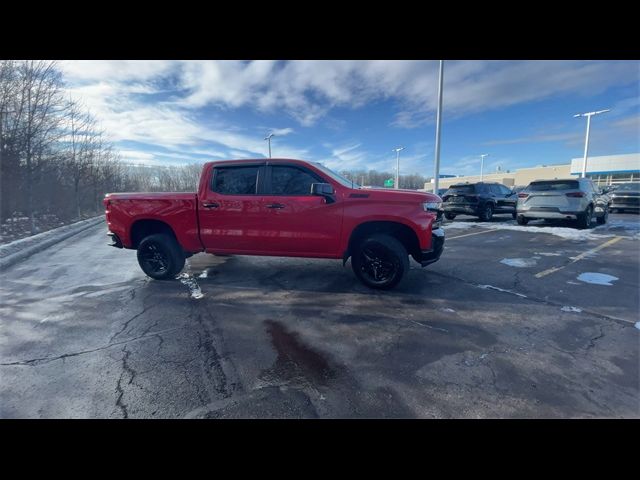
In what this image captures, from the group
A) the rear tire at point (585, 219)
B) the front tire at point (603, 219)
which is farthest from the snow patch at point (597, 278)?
the front tire at point (603, 219)

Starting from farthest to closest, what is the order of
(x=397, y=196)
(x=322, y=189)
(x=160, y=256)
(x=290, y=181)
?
(x=160, y=256) < (x=290, y=181) < (x=397, y=196) < (x=322, y=189)

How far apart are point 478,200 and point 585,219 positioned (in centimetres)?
381

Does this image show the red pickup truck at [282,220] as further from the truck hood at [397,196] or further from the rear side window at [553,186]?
the rear side window at [553,186]

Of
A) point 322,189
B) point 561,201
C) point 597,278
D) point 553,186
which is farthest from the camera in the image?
point 553,186

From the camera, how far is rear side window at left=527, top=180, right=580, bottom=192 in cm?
1014

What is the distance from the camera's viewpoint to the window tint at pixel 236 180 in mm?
4918

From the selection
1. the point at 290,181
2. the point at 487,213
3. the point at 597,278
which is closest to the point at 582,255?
the point at 597,278

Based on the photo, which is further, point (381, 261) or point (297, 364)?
point (381, 261)

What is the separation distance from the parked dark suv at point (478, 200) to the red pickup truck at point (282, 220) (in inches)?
381

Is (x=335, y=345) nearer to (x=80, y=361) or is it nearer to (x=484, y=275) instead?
(x=80, y=361)

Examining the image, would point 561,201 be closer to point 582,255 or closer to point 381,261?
point 582,255

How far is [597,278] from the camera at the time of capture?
510 centimetres

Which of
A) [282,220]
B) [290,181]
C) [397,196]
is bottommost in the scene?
[282,220]
